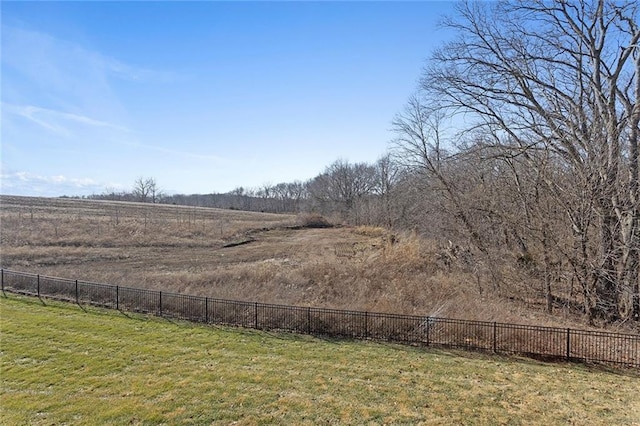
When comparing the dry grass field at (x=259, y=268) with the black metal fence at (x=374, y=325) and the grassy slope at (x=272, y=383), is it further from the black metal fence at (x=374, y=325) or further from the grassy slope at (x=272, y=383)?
the grassy slope at (x=272, y=383)

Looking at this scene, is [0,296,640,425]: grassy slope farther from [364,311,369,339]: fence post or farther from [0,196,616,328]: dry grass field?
[0,196,616,328]: dry grass field

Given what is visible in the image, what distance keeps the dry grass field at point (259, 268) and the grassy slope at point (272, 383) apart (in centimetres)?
429

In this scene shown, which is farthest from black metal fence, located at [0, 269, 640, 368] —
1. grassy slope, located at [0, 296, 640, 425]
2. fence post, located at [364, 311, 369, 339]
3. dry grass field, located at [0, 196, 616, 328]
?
dry grass field, located at [0, 196, 616, 328]

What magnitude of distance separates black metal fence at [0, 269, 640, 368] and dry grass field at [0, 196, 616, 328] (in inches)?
66.5

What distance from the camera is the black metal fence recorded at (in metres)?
10.4

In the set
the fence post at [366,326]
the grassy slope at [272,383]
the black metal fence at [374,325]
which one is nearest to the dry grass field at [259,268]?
the black metal fence at [374,325]

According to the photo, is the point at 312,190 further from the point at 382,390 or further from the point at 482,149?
the point at 382,390

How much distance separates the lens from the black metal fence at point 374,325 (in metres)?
10.4

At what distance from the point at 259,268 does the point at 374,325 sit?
10.4 metres

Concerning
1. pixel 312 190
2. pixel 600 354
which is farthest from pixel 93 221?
pixel 312 190

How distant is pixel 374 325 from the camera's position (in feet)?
40.3

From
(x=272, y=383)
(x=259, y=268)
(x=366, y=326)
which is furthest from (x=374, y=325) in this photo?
(x=259, y=268)

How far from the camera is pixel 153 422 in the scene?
20.9 ft

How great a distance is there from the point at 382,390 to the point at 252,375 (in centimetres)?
285
